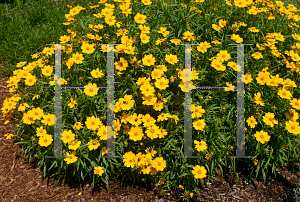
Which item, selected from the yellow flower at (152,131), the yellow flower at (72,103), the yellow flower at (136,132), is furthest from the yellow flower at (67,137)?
the yellow flower at (152,131)

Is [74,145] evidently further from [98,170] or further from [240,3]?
[240,3]

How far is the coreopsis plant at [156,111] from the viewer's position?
2.75 m

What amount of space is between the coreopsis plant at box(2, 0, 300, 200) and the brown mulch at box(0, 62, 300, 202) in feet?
0.46

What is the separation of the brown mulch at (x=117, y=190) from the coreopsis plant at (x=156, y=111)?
0.46 feet

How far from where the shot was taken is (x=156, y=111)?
123 inches

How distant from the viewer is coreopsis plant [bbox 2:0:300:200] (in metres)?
2.75

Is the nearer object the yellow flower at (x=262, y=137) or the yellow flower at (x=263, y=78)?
the yellow flower at (x=262, y=137)

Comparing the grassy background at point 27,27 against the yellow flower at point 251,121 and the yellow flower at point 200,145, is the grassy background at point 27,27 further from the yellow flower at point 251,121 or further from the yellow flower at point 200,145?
the yellow flower at point 251,121

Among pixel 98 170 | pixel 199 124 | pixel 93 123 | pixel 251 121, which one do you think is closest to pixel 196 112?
pixel 199 124

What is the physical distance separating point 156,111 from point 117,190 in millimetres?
1124

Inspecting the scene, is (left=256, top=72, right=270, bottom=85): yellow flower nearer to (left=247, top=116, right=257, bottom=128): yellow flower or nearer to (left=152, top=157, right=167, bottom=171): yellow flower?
(left=247, top=116, right=257, bottom=128): yellow flower

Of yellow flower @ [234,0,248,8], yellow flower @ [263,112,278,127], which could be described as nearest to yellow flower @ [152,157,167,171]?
yellow flower @ [263,112,278,127]

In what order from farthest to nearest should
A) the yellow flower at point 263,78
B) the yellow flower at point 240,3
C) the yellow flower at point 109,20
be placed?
the yellow flower at point 240,3 → the yellow flower at point 109,20 → the yellow flower at point 263,78

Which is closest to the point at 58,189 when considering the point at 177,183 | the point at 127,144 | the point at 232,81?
the point at 127,144
